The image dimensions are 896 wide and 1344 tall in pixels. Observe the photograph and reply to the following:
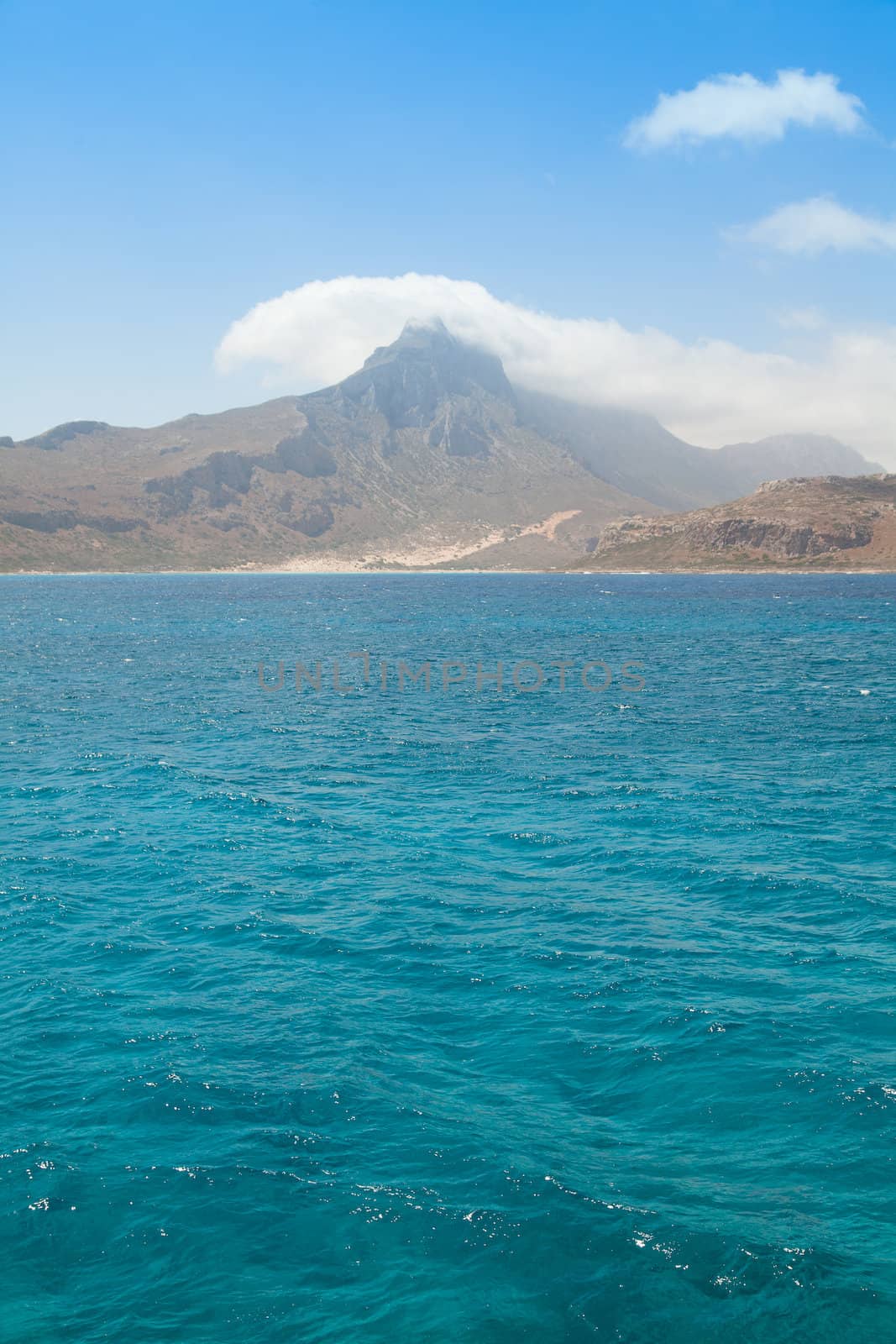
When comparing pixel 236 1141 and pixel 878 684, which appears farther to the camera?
pixel 878 684

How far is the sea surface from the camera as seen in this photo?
1417 centimetres

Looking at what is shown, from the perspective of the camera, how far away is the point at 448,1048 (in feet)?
67.0

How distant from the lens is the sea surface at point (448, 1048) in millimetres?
14172

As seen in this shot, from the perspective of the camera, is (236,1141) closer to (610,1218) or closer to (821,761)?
(610,1218)

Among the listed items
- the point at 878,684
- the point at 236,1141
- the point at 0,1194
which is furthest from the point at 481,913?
the point at 878,684

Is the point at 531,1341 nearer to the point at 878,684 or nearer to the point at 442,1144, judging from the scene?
the point at 442,1144

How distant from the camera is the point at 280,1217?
1538 cm

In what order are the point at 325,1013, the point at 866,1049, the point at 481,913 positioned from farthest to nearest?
the point at 481,913 → the point at 325,1013 → the point at 866,1049

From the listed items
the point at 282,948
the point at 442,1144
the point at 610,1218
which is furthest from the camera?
the point at 282,948

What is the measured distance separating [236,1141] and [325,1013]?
4830 mm

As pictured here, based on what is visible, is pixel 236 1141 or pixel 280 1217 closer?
pixel 280 1217

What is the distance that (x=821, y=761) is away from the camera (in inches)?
1871

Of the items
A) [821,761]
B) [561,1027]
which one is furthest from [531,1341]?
[821,761]

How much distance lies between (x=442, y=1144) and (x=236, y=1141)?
363 cm
